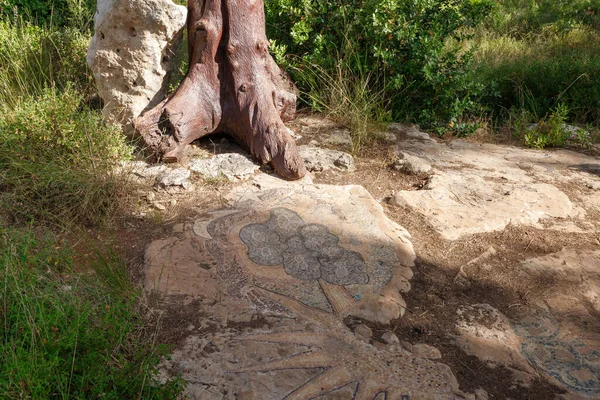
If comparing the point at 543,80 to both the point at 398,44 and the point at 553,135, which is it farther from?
the point at 398,44

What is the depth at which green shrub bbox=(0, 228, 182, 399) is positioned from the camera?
2.04 meters

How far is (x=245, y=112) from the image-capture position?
4.26 m

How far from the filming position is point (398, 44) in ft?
17.1

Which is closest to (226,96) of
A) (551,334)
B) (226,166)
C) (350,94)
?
(226,166)

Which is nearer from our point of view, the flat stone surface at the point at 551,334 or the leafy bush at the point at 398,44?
the flat stone surface at the point at 551,334

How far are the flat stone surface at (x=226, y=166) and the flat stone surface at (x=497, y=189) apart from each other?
3.61ft

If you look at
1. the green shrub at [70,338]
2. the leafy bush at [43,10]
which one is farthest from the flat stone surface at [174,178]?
the leafy bush at [43,10]

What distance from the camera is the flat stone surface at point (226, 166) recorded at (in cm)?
399

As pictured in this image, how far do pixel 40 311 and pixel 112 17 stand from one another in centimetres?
281

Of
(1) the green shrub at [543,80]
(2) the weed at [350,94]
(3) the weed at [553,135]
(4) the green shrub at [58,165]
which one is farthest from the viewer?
(1) the green shrub at [543,80]

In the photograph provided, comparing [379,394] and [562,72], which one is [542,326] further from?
[562,72]

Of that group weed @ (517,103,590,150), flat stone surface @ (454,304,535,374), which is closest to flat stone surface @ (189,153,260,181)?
flat stone surface @ (454,304,535,374)

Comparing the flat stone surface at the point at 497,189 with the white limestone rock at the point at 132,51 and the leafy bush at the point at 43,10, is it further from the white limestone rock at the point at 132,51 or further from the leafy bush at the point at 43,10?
the leafy bush at the point at 43,10

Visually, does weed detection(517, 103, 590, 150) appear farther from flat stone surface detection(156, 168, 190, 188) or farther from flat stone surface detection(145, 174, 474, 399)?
flat stone surface detection(156, 168, 190, 188)
